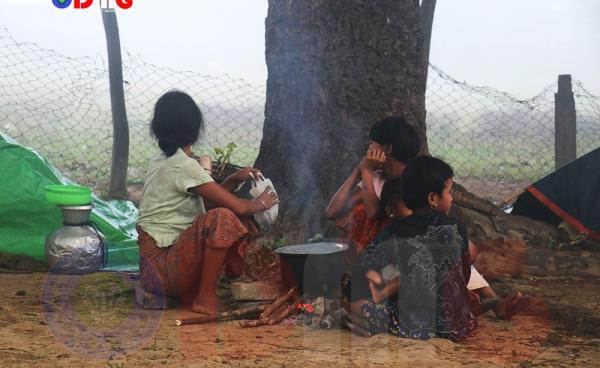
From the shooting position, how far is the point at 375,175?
197 inches

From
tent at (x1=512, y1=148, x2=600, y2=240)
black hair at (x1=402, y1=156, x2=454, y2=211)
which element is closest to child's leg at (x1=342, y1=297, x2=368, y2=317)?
black hair at (x1=402, y1=156, x2=454, y2=211)

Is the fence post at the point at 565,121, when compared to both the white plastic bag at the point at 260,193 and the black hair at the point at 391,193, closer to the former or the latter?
the black hair at the point at 391,193

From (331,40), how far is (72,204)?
215 cm

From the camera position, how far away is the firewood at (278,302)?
181 inches

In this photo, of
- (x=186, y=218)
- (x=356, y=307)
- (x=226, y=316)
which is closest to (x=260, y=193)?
(x=186, y=218)

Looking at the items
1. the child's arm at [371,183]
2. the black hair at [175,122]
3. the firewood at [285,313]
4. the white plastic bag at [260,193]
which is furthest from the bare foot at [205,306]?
the child's arm at [371,183]

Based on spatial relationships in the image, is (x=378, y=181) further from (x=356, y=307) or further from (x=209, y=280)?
(x=209, y=280)

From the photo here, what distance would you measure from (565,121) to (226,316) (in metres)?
5.48

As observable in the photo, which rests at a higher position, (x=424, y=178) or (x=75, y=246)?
(x=424, y=178)

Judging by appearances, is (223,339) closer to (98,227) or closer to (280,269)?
(280,269)

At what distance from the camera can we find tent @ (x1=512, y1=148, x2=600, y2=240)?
6867mm

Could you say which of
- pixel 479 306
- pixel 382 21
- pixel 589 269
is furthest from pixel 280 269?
pixel 589 269

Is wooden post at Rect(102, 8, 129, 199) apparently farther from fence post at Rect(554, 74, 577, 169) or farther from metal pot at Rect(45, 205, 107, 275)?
fence post at Rect(554, 74, 577, 169)

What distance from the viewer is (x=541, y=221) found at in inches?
279
